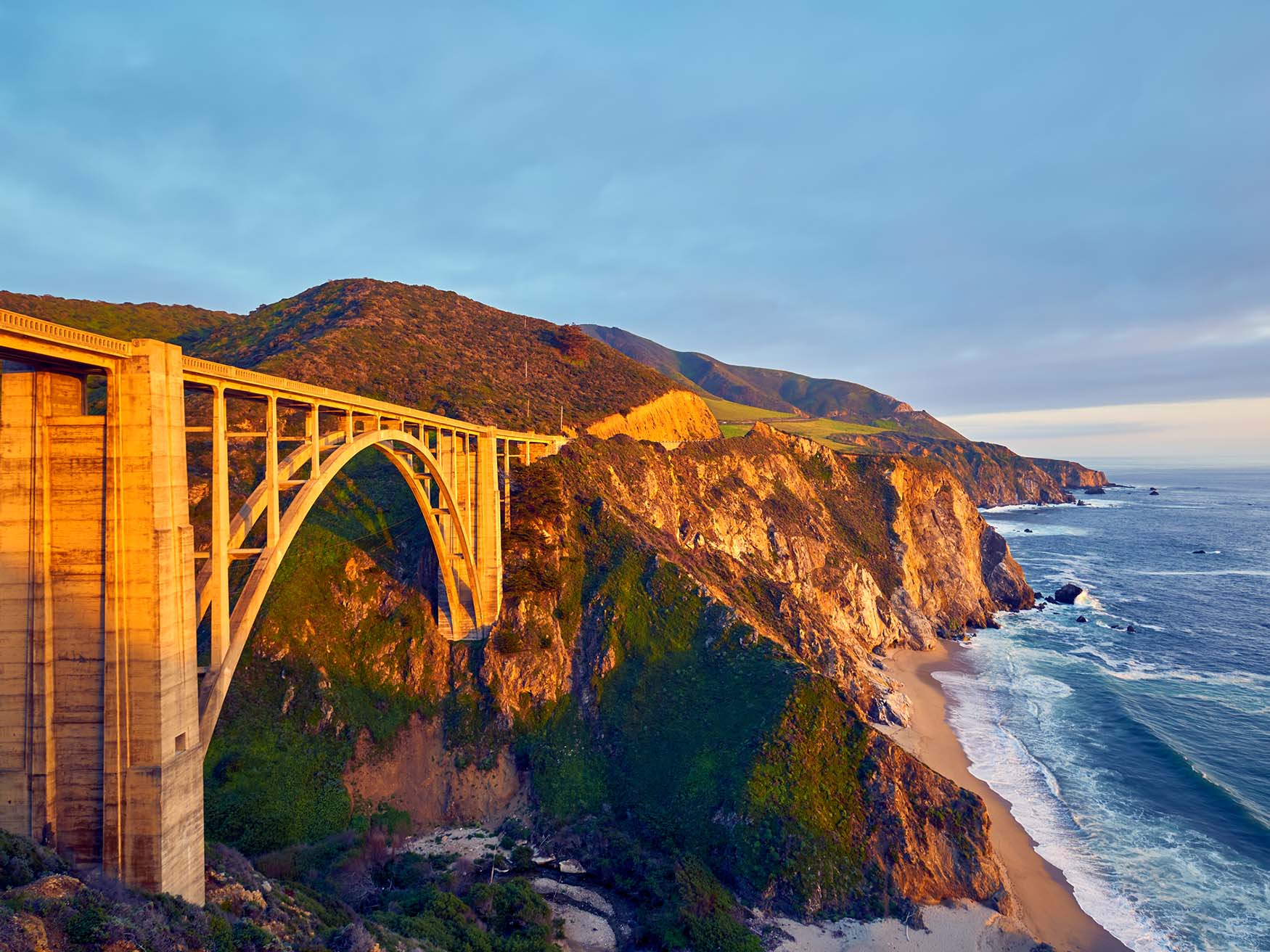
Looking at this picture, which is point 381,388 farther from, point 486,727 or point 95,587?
point 95,587

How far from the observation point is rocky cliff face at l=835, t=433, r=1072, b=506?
469 ft

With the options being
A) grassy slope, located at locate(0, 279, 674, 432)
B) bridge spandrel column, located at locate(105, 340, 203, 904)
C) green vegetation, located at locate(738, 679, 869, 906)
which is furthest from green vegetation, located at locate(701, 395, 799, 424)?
bridge spandrel column, located at locate(105, 340, 203, 904)

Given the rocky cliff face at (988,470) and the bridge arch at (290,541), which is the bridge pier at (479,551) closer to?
the bridge arch at (290,541)

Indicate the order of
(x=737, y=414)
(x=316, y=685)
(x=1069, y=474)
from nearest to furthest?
(x=316, y=685) → (x=737, y=414) → (x=1069, y=474)

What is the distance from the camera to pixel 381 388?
54625 mm

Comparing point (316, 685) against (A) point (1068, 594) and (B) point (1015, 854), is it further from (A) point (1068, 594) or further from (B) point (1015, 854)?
(A) point (1068, 594)

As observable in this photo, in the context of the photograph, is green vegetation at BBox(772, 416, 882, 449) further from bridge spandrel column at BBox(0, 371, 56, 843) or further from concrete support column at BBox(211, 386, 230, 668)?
bridge spandrel column at BBox(0, 371, 56, 843)

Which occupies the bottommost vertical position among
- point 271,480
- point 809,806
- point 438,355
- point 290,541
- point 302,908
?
point 809,806

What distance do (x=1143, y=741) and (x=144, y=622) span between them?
48.8 m

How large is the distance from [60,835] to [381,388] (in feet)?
155

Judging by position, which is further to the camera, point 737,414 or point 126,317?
point 737,414

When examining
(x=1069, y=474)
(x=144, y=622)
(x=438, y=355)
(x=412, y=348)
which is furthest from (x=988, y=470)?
(x=144, y=622)

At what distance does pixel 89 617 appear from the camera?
11352 mm

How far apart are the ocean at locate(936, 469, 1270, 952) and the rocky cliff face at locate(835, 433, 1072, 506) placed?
6763cm
